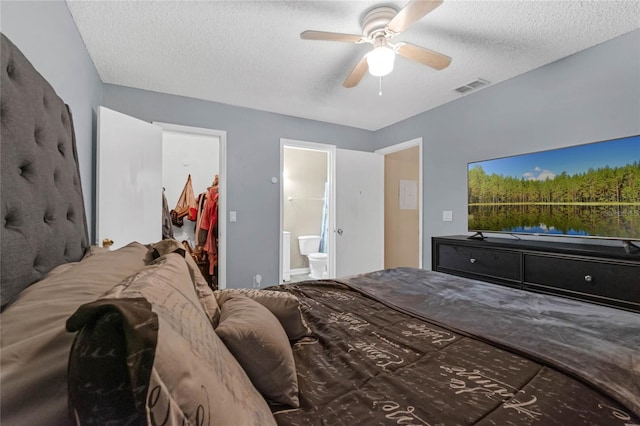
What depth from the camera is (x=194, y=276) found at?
1.07 metres

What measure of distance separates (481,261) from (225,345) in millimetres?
2425

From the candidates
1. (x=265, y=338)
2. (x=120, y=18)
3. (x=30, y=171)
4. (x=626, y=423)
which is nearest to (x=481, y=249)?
(x=626, y=423)

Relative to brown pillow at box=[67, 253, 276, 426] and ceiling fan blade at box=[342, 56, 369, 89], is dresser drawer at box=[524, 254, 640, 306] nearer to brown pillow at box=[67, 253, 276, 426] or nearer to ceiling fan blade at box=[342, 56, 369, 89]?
ceiling fan blade at box=[342, 56, 369, 89]

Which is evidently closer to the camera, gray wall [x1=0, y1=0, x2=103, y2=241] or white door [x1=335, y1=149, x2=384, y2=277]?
gray wall [x1=0, y1=0, x2=103, y2=241]

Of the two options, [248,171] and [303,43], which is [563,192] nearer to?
[303,43]

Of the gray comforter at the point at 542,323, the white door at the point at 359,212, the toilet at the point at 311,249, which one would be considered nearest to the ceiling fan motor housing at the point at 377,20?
the gray comforter at the point at 542,323

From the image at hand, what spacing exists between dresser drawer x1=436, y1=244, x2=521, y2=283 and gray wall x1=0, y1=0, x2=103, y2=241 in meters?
3.14

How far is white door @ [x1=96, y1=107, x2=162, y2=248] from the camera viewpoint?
2.39m

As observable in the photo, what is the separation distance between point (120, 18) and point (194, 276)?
1.99 meters

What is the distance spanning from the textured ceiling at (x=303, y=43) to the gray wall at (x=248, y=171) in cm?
24

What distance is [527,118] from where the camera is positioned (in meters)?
2.64

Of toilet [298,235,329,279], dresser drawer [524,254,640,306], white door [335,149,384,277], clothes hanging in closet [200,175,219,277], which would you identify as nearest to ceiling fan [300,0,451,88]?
dresser drawer [524,254,640,306]

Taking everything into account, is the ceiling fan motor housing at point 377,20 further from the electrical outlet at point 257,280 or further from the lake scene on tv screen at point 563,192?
the electrical outlet at point 257,280

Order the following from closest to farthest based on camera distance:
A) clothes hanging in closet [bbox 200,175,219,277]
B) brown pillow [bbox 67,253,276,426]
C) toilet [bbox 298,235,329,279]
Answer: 1. brown pillow [bbox 67,253,276,426]
2. clothes hanging in closet [bbox 200,175,219,277]
3. toilet [bbox 298,235,329,279]
